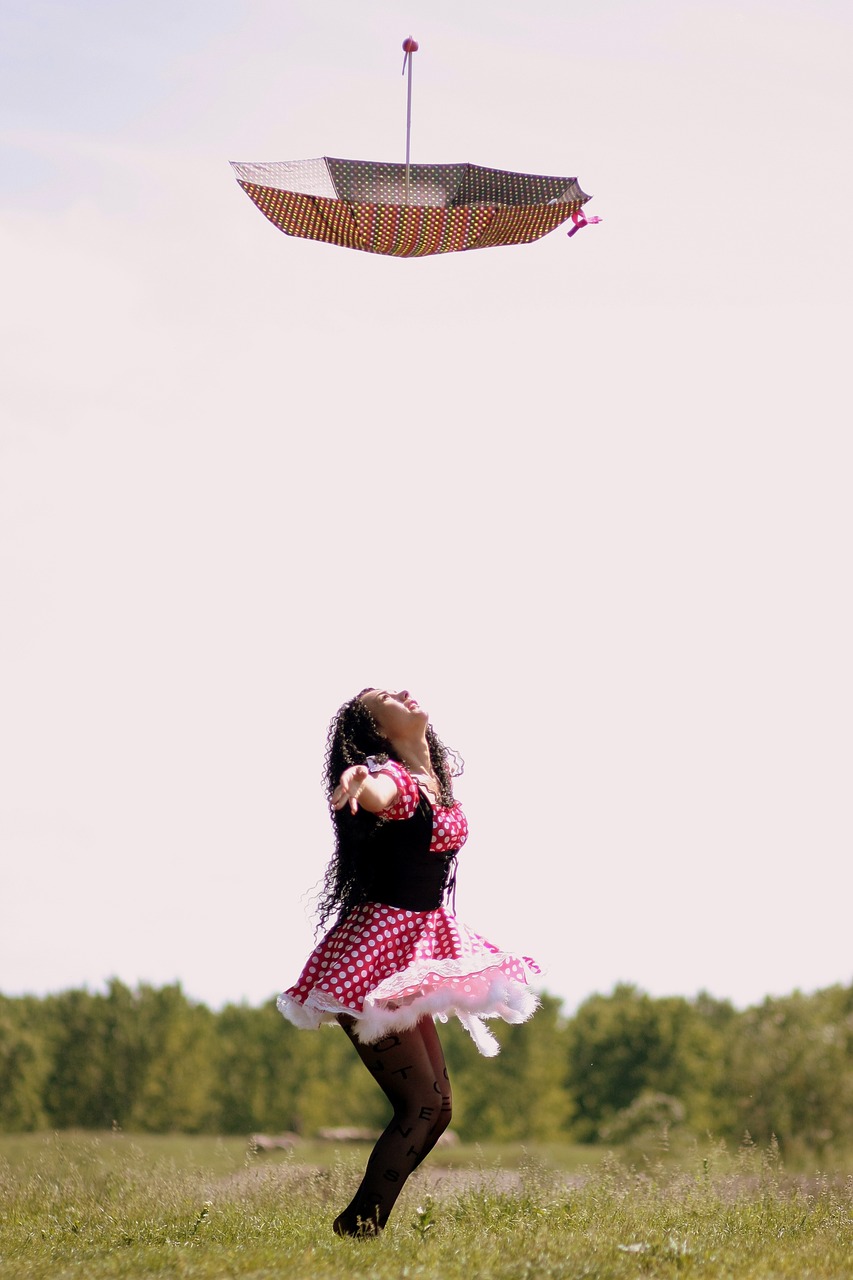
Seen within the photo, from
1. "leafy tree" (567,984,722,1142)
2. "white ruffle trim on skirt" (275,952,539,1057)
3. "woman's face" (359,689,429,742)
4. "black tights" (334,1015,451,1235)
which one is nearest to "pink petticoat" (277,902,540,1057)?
"white ruffle trim on skirt" (275,952,539,1057)

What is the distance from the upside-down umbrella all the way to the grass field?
16.2ft

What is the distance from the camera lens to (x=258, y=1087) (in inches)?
1457

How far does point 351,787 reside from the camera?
5691 mm

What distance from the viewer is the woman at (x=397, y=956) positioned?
5816mm

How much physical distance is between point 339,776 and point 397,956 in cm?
100

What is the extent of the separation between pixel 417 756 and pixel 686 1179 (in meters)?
4.15

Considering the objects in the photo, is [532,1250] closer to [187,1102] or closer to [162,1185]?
[162,1185]

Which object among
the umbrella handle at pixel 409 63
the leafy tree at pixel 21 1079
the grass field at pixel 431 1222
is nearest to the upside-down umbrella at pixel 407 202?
the umbrella handle at pixel 409 63

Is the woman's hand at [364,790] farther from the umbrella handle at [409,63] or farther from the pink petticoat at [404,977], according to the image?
the umbrella handle at [409,63]

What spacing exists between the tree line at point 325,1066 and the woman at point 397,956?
81.2 feet

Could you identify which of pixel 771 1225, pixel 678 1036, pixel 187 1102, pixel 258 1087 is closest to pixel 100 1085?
pixel 187 1102

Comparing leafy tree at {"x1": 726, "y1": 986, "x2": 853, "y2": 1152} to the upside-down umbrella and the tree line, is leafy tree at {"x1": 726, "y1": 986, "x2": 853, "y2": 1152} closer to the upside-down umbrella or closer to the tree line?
the tree line

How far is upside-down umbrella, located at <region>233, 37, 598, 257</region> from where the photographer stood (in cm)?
676

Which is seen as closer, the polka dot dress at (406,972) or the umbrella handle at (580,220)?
the polka dot dress at (406,972)
